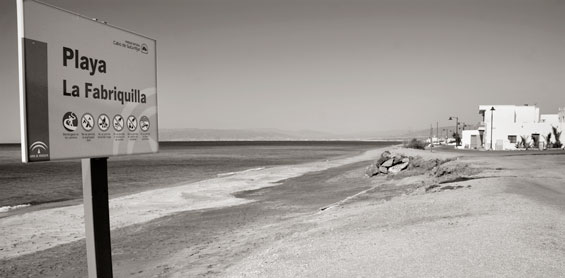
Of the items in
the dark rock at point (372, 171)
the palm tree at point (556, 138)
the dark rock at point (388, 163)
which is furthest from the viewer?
the palm tree at point (556, 138)

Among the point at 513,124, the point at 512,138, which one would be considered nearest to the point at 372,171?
the point at 512,138

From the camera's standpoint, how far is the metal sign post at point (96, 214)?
3762 mm

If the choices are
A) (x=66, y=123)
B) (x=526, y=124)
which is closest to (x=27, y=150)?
(x=66, y=123)

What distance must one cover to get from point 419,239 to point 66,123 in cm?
549

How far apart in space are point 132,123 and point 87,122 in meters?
0.52

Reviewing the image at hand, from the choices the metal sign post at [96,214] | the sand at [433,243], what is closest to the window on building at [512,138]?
the sand at [433,243]

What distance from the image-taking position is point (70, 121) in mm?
3531

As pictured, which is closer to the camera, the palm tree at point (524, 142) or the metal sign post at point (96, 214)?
the metal sign post at point (96, 214)

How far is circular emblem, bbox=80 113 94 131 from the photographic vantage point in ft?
11.9

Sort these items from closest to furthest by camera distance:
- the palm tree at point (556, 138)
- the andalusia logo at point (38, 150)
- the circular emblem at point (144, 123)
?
the andalusia logo at point (38, 150) → the circular emblem at point (144, 123) → the palm tree at point (556, 138)

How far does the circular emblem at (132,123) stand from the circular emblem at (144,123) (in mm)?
74

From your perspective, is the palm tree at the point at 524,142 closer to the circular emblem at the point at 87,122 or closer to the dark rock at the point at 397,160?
the dark rock at the point at 397,160

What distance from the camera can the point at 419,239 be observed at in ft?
22.8

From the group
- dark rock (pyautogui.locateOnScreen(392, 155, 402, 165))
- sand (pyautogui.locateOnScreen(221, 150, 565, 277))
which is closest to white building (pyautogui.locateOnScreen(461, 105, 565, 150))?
dark rock (pyautogui.locateOnScreen(392, 155, 402, 165))
